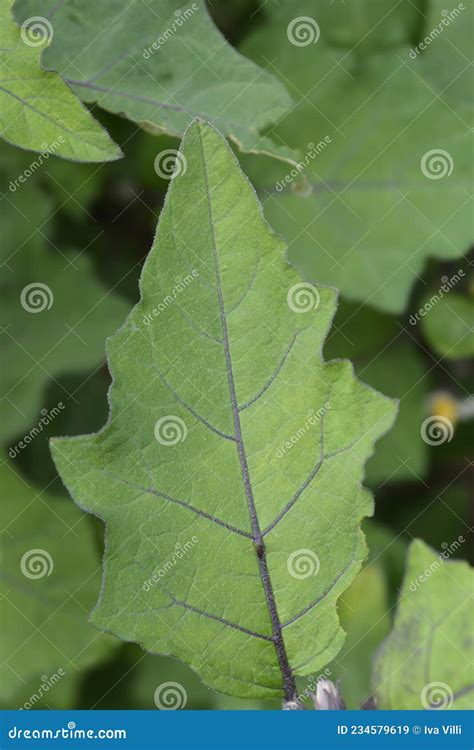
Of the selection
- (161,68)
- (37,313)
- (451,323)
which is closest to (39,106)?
(161,68)

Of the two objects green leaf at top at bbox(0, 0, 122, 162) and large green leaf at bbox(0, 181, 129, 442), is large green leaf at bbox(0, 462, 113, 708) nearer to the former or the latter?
large green leaf at bbox(0, 181, 129, 442)

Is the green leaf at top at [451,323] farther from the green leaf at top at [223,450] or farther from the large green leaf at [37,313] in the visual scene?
the green leaf at top at [223,450]

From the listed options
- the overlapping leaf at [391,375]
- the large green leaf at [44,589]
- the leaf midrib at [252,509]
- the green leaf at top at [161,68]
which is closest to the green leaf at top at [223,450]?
the leaf midrib at [252,509]

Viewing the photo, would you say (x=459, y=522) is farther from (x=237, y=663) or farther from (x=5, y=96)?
(x=5, y=96)

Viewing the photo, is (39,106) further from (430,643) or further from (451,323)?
(451,323)

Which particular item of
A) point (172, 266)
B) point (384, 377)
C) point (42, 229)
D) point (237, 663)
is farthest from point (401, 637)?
point (42, 229)

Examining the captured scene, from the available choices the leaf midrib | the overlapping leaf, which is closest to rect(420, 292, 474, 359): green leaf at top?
the overlapping leaf
